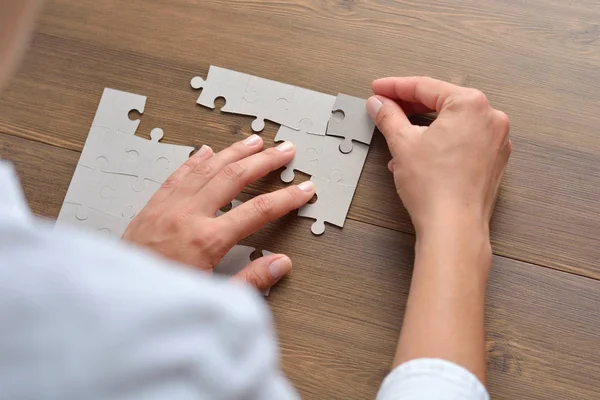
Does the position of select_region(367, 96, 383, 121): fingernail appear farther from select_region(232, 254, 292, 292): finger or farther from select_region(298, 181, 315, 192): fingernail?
select_region(232, 254, 292, 292): finger

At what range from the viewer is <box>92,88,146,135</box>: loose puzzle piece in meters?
1.11

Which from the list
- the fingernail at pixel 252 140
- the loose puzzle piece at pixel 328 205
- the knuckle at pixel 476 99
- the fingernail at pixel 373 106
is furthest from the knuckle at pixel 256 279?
the knuckle at pixel 476 99

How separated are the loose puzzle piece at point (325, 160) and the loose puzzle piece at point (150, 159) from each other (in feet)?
0.64

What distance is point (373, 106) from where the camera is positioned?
1.03 meters

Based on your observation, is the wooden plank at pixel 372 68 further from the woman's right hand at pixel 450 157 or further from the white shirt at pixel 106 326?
the white shirt at pixel 106 326

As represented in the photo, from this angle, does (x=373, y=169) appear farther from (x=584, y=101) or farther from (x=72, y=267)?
(x=72, y=267)

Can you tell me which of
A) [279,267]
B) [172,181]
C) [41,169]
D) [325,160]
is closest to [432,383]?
[279,267]

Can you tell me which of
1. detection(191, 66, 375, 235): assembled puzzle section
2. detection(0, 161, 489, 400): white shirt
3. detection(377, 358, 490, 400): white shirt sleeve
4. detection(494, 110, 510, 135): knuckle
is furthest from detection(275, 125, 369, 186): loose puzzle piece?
detection(0, 161, 489, 400): white shirt

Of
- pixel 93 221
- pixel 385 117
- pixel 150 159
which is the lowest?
pixel 93 221

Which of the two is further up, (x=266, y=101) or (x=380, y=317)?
(x=266, y=101)

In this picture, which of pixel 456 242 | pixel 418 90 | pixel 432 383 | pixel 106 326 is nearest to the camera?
pixel 106 326

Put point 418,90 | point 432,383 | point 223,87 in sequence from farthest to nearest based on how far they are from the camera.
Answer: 1. point 223,87
2. point 418,90
3. point 432,383

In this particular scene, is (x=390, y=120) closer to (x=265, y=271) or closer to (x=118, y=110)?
(x=265, y=271)

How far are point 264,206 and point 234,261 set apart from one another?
0.37 feet
